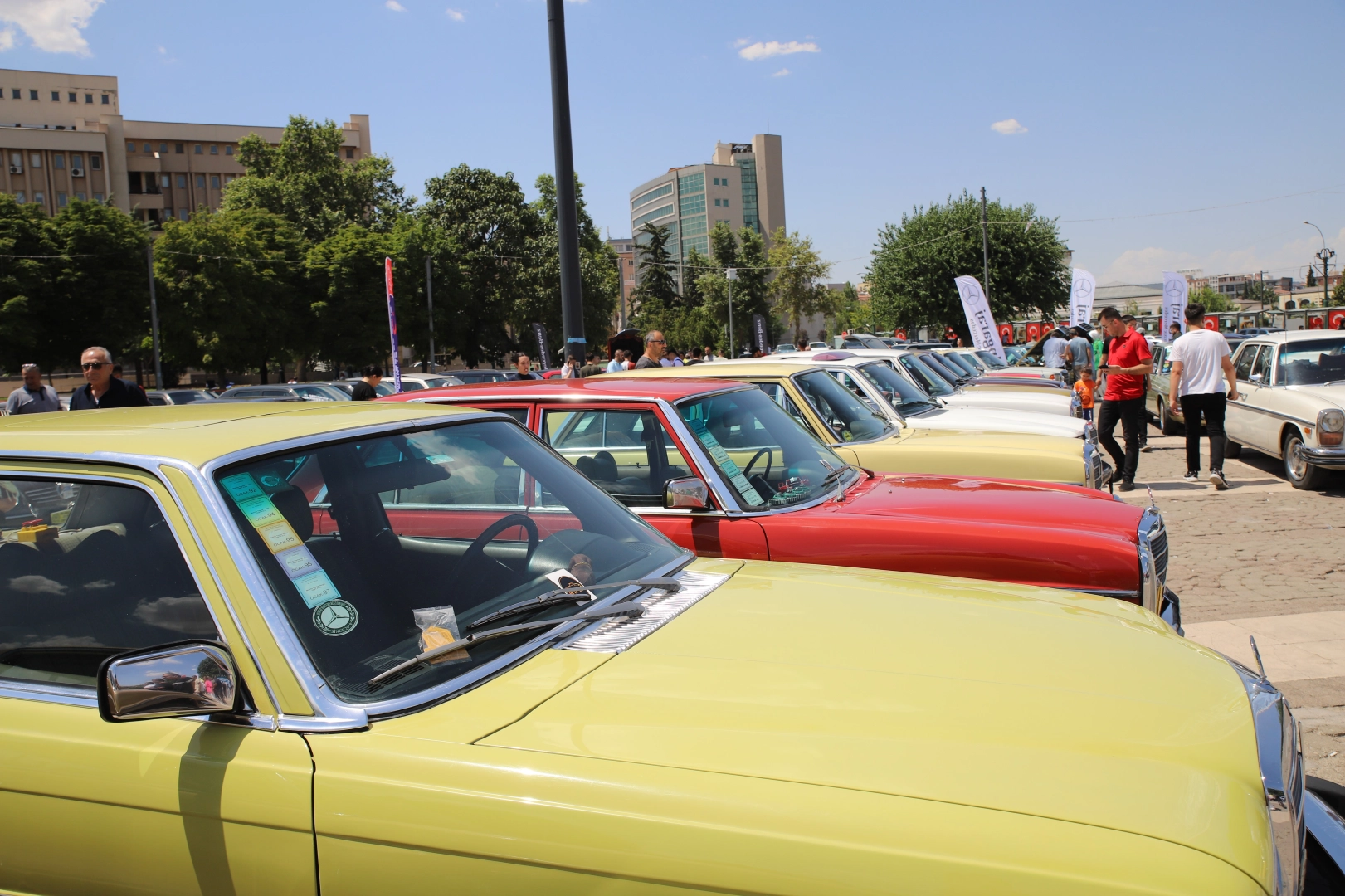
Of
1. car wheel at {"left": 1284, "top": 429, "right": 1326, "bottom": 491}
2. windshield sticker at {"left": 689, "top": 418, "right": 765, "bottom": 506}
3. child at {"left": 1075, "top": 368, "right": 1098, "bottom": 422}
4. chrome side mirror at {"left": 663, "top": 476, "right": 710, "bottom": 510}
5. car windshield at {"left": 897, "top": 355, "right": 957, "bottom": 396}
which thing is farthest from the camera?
child at {"left": 1075, "top": 368, "right": 1098, "bottom": 422}

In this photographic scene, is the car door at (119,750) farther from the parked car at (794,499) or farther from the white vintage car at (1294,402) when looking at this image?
the white vintage car at (1294,402)

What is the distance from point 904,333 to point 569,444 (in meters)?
55.8

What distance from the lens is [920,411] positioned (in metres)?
9.43

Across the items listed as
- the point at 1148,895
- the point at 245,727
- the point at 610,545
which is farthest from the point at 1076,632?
the point at 245,727

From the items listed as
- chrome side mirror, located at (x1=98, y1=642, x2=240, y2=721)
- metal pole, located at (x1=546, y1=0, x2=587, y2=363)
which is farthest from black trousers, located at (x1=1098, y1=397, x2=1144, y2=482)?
chrome side mirror, located at (x1=98, y1=642, x2=240, y2=721)

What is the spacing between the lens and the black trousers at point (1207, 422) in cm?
1072

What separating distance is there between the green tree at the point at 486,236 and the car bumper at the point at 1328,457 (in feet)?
152

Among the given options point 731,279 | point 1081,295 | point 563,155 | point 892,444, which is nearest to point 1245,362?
point 892,444

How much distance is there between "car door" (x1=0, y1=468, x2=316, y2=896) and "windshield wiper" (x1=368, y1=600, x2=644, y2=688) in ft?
0.86

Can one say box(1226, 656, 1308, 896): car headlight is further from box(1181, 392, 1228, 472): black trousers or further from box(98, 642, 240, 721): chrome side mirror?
box(1181, 392, 1228, 472): black trousers

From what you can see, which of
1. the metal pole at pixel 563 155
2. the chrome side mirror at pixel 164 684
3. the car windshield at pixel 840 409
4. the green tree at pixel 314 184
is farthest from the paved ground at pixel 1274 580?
the green tree at pixel 314 184

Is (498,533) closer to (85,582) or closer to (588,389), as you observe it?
(85,582)

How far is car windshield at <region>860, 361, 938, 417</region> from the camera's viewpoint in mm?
9234

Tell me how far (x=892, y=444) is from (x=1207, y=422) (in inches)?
261
